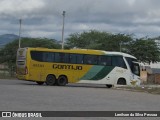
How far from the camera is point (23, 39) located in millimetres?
A: 110188

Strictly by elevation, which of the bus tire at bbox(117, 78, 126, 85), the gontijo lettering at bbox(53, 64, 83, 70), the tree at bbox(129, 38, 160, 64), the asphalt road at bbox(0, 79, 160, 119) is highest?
the tree at bbox(129, 38, 160, 64)

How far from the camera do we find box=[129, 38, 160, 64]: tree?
7931cm

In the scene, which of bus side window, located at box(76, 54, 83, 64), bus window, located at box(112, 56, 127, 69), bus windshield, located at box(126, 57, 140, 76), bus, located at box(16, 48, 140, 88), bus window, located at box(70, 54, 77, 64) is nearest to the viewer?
bus, located at box(16, 48, 140, 88)

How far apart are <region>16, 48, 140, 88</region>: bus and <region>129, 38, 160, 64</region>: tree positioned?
36907 millimetres

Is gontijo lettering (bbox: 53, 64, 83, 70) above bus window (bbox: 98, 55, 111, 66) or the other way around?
the other way around

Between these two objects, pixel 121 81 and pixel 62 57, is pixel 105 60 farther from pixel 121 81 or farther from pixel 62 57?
pixel 62 57

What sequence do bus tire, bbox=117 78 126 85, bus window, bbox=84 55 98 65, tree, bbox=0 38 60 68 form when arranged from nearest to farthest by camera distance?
bus window, bbox=84 55 98 65
bus tire, bbox=117 78 126 85
tree, bbox=0 38 60 68

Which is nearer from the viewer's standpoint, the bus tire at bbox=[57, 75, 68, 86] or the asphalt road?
the asphalt road

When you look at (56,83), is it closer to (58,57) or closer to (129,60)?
(58,57)

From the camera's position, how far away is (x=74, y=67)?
133ft

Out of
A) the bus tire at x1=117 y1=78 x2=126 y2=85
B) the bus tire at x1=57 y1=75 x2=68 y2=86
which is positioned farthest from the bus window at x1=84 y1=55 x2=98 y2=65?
the bus tire at x1=117 y1=78 x2=126 y2=85

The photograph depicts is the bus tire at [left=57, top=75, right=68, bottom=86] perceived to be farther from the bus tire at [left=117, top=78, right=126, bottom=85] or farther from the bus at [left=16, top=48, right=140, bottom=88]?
the bus tire at [left=117, top=78, right=126, bottom=85]

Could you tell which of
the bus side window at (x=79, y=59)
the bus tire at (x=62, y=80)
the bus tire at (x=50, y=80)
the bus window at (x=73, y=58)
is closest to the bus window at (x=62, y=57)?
the bus window at (x=73, y=58)

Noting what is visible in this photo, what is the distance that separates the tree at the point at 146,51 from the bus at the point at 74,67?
36.9 metres
